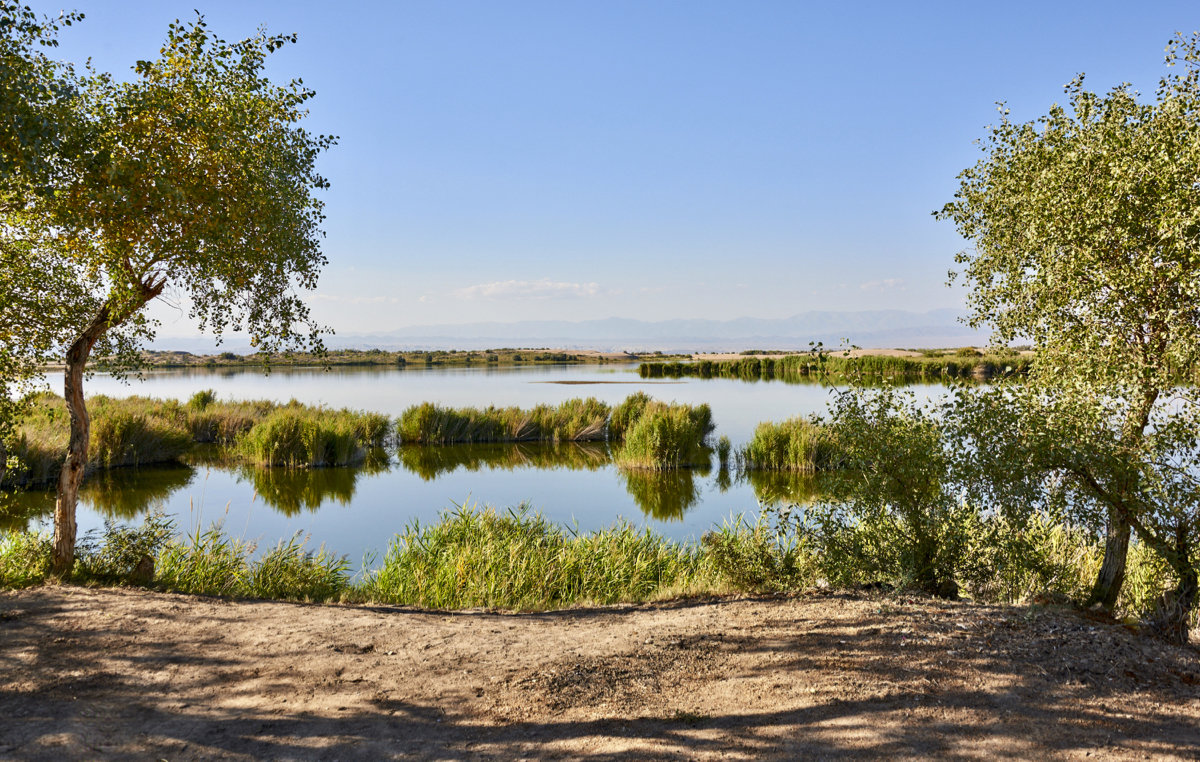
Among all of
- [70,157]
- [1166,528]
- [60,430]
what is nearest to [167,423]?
[60,430]

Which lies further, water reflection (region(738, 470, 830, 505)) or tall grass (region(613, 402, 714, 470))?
tall grass (region(613, 402, 714, 470))

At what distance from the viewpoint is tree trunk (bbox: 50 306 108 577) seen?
264 inches

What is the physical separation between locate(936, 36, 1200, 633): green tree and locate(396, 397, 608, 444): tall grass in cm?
1863

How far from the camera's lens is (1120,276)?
5.40m

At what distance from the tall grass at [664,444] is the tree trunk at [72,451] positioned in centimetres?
1363

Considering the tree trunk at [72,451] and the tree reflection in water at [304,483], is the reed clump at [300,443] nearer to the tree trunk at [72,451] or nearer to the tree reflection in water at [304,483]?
the tree reflection in water at [304,483]

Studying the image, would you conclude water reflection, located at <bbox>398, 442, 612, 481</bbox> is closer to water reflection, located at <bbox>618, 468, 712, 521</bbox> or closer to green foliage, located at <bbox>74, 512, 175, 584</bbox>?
water reflection, located at <bbox>618, 468, 712, 521</bbox>

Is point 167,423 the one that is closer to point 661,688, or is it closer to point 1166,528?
point 661,688

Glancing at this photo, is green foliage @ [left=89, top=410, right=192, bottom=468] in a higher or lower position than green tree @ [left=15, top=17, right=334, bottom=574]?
lower

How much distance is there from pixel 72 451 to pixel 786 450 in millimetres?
15423

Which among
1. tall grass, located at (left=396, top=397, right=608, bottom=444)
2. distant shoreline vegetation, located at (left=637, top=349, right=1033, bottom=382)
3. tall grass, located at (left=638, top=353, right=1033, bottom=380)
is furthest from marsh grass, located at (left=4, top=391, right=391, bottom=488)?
distant shoreline vegetation, located at (left=637, top=349, right=1033, bottom=382)

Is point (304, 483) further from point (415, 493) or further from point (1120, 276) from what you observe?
point (1120, 276)

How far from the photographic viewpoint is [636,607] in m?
6.80

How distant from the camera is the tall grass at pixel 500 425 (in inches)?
936
